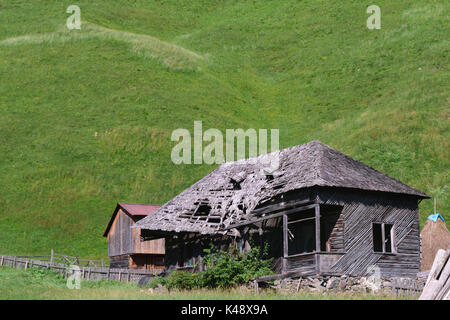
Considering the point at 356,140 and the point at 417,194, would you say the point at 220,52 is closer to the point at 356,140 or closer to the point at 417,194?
the point at 356,140

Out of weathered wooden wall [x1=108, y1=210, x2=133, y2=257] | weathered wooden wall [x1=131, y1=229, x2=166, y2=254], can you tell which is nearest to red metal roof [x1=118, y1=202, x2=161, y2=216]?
weathered wooden wall [x1=108, y1=210, x2=133, y2=257]

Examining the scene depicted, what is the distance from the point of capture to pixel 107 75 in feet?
234

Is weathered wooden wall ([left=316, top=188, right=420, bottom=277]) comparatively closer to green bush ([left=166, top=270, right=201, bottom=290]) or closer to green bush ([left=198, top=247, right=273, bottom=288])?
green bush ([left=198, top=247, right=273, bottom=288])

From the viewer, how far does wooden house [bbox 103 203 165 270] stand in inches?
1550

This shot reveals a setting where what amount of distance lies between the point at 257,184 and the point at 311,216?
3217 millimetres

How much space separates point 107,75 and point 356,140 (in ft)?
112

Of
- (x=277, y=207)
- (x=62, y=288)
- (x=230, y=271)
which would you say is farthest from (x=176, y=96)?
(x=230, y=271)

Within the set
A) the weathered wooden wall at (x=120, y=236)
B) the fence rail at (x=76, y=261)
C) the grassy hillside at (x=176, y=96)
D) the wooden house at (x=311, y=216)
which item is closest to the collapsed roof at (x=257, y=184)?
the wooden house at (x=311, y=216)

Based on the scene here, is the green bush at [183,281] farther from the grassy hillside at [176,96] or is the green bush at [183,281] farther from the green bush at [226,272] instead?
the grassy hillside at [176,96]

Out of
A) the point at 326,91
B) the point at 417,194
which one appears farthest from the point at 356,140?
the point at 417,194

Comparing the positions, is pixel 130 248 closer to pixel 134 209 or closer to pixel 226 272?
pixel 134 209

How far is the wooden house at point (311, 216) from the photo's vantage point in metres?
24.1

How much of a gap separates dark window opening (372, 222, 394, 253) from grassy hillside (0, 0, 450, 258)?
493 inches

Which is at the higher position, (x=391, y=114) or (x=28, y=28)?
(x=28, y=28)
